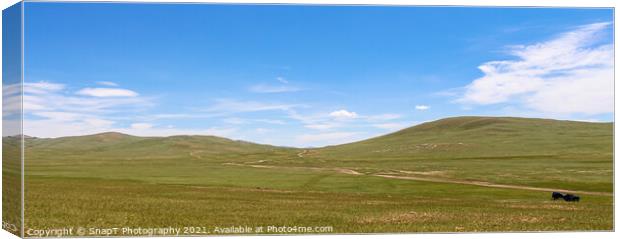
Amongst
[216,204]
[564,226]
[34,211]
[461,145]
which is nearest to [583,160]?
[461,145]

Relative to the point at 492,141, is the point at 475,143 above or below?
below

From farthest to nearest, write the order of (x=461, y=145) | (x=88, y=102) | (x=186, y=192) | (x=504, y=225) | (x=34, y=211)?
(x=461, y=145) < (x=186, y=192) < (x=88, y=102) < (x=504, y=225) < (x=34, y=211)

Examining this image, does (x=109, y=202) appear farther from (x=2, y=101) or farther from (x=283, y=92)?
(x=283, y=92)

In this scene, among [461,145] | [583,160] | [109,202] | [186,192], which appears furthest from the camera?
[461,145]

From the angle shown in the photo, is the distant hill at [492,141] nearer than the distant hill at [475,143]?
No

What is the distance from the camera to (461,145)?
156 meters

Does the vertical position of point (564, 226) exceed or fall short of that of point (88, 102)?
it falls short

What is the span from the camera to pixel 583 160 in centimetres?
10731

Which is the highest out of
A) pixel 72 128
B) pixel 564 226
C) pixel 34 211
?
pixel 72 128

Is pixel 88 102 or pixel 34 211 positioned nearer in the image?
pixel 34 211

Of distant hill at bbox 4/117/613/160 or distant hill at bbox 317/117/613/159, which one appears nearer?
distant hill at bbox 4/117/613/160

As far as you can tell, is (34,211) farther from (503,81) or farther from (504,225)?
(503,81)

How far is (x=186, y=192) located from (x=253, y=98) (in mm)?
11561

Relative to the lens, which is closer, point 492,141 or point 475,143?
point 475,143
